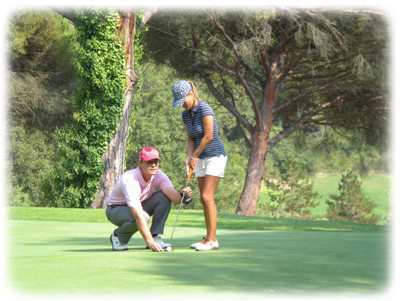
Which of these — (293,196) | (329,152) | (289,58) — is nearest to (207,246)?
(289,58)

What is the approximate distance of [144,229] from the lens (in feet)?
26.7

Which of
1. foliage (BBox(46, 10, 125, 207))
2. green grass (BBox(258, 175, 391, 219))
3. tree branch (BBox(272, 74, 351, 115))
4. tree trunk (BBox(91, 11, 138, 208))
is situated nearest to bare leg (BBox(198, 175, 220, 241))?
tree trunk (BBox(91, 11, 138, 208))

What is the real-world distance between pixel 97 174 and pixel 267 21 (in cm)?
835

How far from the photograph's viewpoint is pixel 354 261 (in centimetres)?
759

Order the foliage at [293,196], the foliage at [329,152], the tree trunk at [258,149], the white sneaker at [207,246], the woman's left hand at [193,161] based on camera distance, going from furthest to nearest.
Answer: the foliage at [293,196], the foliage at [329,152], the tree trunk at [258,149], the woman's left hand at [193,161], the white sneaker at [207,246]

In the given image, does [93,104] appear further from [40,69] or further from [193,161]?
[193,161]

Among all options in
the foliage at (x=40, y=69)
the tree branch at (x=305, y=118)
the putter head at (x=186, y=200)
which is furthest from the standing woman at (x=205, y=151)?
the foliage at (x=40, y=69)

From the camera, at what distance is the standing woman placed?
28.0 feet

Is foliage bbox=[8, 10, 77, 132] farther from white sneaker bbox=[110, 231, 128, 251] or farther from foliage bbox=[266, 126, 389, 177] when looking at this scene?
white sneaker bbox=[110, 231, 128, 251]

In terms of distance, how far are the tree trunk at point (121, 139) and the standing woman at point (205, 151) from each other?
14.9m

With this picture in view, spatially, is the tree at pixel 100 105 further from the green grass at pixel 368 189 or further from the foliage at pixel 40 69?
the green grass at pixel 368 189

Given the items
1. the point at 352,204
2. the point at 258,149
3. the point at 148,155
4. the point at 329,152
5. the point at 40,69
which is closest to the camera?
the point at 148,155

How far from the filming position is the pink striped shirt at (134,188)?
8.31 m

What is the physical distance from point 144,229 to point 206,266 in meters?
1.33
